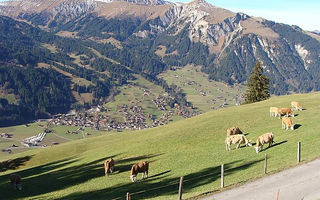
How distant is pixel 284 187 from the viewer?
2633cm

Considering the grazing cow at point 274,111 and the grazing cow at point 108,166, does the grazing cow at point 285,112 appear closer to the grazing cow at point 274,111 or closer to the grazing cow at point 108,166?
the grazing cow at point 274,111

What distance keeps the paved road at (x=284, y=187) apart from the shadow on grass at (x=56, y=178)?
884 inches

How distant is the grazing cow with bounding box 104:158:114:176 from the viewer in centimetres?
4281

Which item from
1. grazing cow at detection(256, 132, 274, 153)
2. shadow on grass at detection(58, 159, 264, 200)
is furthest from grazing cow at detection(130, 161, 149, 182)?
grazing cow at detection(256, 132, 274, 153)

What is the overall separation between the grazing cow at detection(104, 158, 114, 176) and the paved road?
65.2ft

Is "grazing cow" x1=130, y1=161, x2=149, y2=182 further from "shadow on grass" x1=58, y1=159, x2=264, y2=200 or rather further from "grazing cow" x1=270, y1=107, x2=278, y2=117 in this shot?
"grazing cow" x1=270, y1=107, x2=278, y2=117

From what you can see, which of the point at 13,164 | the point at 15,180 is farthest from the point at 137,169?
the point at 13,164

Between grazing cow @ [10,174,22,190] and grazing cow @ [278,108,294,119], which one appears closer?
grazing cow @ [10,174,22,190]

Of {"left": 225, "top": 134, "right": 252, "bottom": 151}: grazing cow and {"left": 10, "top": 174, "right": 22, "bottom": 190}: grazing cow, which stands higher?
{"left": 225, "top": 134, "right": 252, "bottom": 151}: grazing cow

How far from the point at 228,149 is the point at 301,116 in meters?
18.6

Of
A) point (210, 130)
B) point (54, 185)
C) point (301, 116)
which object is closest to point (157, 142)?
point (210, 130)

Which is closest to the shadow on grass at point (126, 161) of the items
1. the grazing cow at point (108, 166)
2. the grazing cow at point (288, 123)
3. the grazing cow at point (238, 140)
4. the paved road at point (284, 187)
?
the grazing cow at point (108, 166)

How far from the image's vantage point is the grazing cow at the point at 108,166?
4281cm

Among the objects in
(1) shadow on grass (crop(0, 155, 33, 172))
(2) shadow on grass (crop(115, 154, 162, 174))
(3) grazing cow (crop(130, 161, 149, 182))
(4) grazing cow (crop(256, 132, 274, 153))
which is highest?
(4) grazing cow (crop(256, 132, 274, 153))
